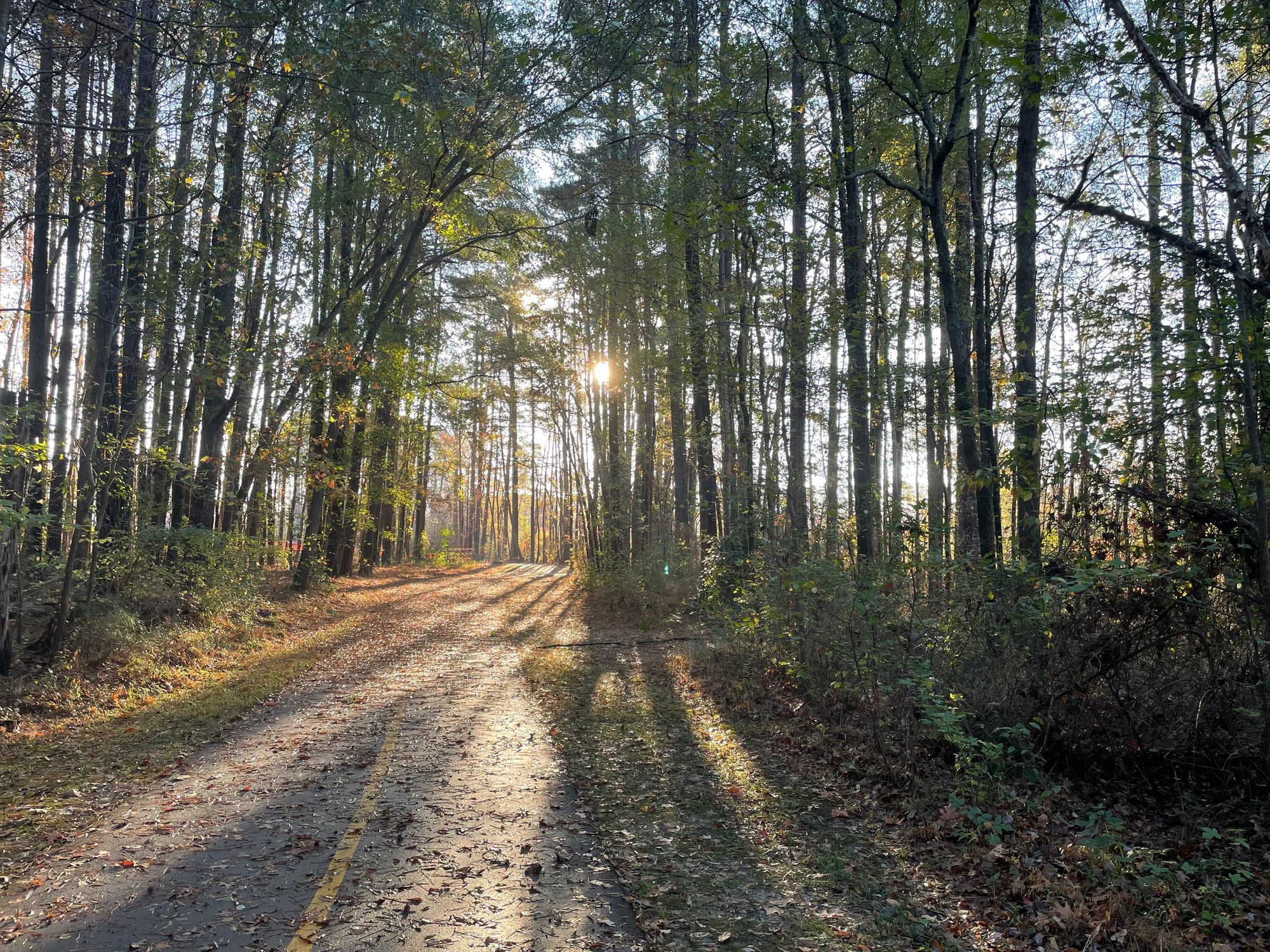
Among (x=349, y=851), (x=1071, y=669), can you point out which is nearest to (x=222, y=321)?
(x=349, y=851)

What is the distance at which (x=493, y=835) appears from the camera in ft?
18.6

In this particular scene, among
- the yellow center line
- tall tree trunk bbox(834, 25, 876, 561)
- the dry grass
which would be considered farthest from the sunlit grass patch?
tall tree trunk bbox(834, 25, 876, 561)

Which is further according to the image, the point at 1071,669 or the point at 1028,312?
the point at 1028,312

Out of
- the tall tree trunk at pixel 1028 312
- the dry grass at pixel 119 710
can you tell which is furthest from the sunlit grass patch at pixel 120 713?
the tall tree trunk at pixel 1028 312

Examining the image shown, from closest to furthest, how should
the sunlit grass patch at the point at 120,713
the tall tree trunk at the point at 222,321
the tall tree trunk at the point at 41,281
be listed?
the sunlit grass patch at the point at 120,713, the tall tree trunk at the point at 41,281, the tall tree trunk at the point at 222,321

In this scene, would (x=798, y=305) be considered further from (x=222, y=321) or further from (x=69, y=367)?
(x=69, y=367)

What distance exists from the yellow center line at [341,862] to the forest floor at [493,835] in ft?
0.07

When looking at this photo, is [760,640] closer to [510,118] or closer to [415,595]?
[510,118]

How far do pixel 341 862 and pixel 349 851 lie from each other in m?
0.19

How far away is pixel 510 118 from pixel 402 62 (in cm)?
278

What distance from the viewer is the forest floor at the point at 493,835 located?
4.31 metres

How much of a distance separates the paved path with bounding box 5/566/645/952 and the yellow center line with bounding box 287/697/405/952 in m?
0.02

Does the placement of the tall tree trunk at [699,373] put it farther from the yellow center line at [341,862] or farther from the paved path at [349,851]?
the yellow center line at [341,862]

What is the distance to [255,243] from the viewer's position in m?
14.8
